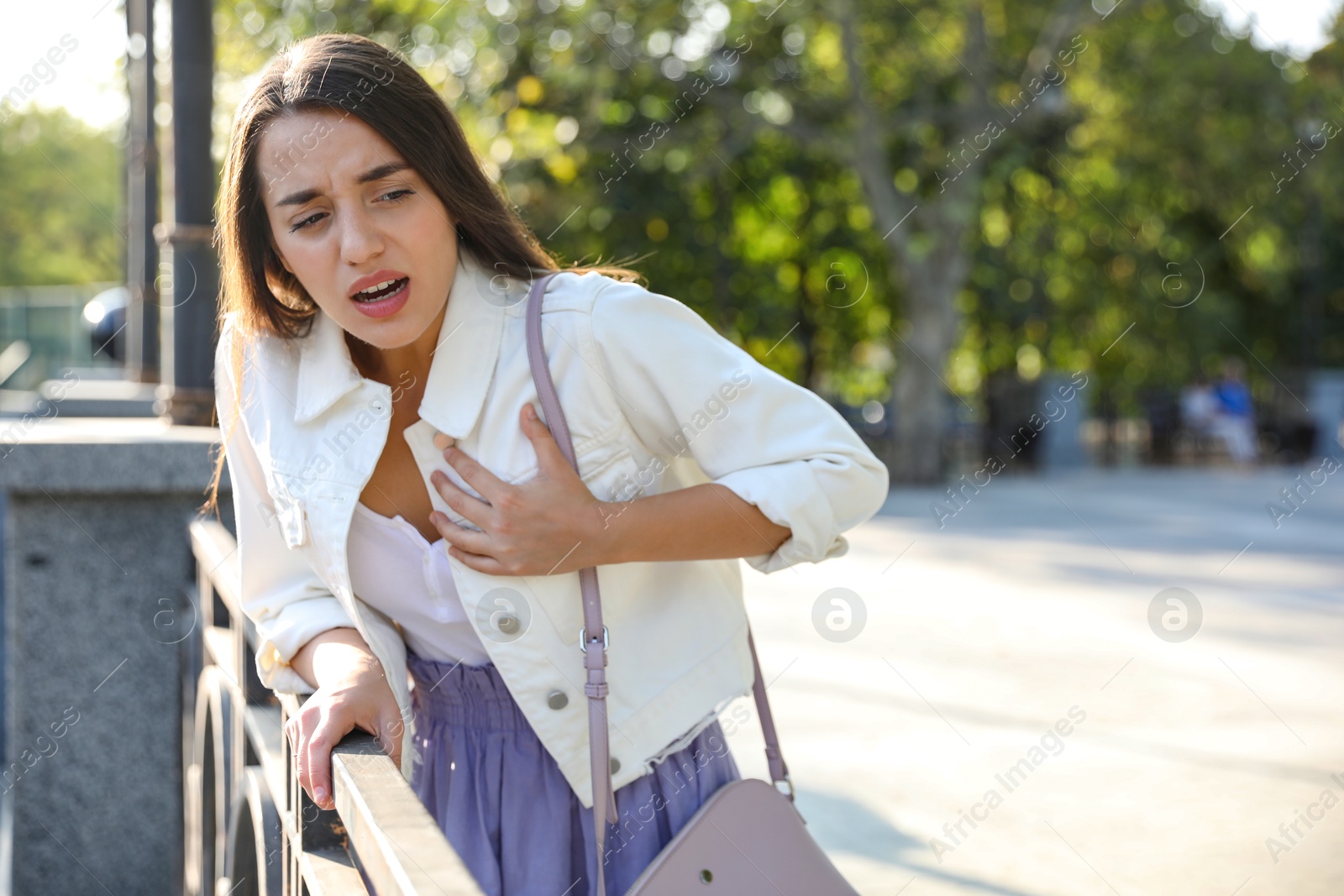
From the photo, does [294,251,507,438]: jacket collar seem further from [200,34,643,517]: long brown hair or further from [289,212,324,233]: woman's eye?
[289,212,324,233]: woman's eye

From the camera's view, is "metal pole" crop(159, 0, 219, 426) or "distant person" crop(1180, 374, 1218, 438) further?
"distant person" crop(1180, 374, 1218, 438)

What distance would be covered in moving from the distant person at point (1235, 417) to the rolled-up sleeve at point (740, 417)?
61.7 ft

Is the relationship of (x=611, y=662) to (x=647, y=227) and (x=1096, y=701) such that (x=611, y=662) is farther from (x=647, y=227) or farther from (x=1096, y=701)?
(x=647, y=227)

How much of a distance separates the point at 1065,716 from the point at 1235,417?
51.1ft

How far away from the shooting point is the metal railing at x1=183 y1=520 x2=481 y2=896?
1070mm

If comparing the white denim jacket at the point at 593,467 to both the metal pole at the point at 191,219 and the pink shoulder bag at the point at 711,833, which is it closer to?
the pink shoulder bag at the point at 711,833

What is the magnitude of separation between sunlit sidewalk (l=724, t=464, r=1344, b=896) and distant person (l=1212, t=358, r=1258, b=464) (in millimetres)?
9787

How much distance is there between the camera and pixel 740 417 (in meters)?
1.68

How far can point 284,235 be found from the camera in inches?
69.8

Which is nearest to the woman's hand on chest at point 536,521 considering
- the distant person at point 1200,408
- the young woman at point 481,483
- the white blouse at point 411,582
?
the young woman at point 481,483

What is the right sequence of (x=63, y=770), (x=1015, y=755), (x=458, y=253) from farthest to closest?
1. (x=1015, y=755)
2. (x=63, y=770)
3. (x=458, y=253)

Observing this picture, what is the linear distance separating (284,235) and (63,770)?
2.16 metres

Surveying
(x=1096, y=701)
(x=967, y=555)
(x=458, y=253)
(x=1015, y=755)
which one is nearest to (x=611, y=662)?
(x=458, y=253)

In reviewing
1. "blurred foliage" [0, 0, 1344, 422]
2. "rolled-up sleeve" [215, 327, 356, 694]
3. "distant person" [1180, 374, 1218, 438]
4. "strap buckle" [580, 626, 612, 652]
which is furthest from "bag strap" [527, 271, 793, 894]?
"distant person" [1180, 374, 1218, 438]
